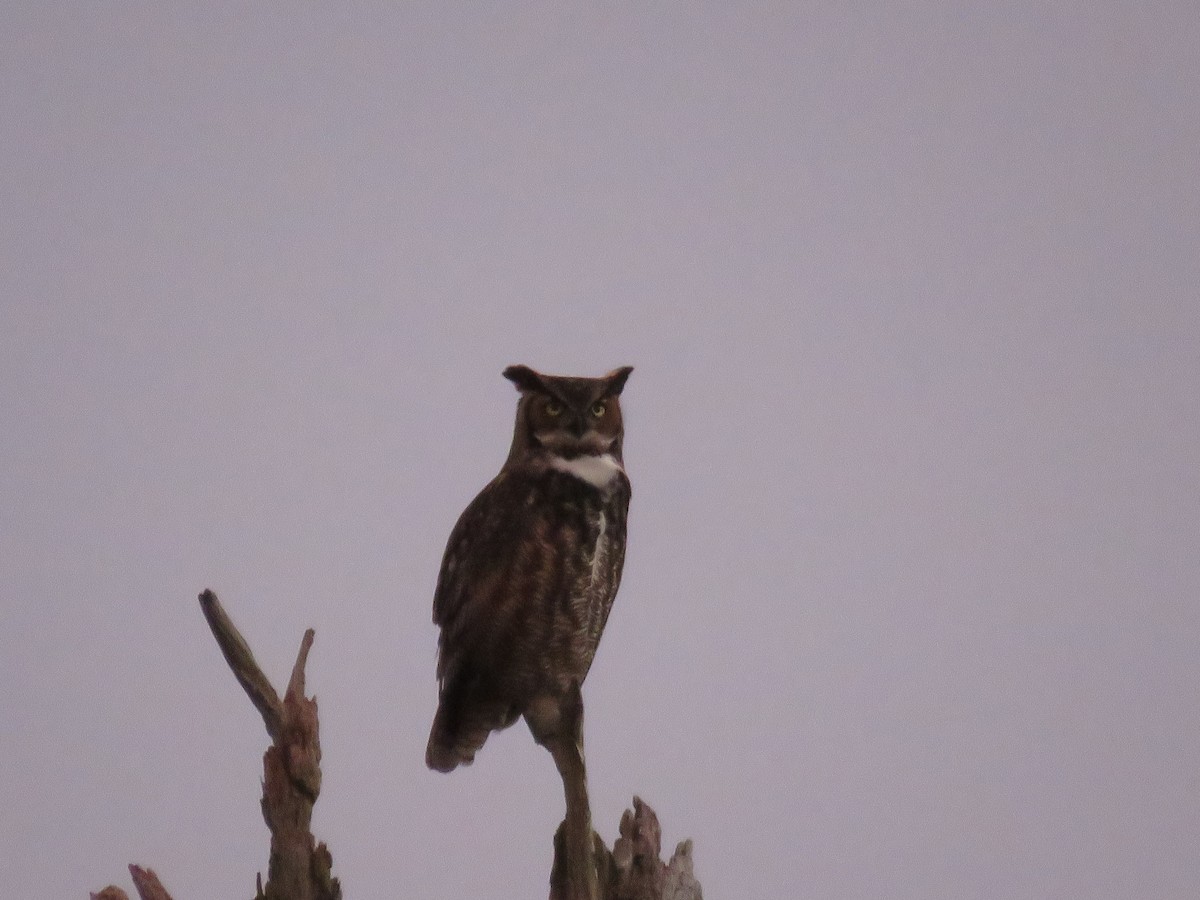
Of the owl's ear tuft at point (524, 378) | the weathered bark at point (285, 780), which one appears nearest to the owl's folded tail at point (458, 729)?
the weathered bark at point (285, 780)

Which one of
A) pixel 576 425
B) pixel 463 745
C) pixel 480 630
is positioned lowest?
pixel 463 745

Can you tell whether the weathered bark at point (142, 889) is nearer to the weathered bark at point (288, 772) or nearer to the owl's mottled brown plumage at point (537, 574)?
the weathered bark at point (288, 772)

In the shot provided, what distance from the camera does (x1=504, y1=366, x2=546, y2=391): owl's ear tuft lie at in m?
3.89

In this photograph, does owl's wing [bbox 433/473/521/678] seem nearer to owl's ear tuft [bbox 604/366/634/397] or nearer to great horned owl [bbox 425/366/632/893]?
great horned owl [bbox 425/366/632/893]

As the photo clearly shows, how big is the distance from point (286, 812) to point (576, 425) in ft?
4.68

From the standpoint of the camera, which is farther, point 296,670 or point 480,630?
point 480,630

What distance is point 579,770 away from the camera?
3686mm

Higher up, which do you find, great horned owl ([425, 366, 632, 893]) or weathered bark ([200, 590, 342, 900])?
great horned owl ([425, 366, 632, 893])

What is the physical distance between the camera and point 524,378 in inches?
155

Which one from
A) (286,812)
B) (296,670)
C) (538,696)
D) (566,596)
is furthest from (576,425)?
(286,812)

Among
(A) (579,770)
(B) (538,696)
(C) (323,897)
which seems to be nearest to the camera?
(C) (323,897)

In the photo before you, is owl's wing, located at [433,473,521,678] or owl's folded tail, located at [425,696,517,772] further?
owl's folded tail, located at [425,696,517,772]

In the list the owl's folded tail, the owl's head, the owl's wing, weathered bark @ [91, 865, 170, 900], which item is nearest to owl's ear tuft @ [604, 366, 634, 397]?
the owl's head

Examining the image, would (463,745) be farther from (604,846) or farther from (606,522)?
(606,522)
